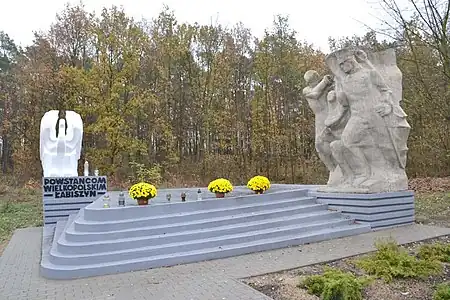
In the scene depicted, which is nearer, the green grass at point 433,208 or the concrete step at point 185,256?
the concrete step at point 185,256

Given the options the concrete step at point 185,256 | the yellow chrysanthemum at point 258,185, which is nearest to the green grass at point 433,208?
the concrete step at point 185,256

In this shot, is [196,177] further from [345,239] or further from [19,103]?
[345,239]

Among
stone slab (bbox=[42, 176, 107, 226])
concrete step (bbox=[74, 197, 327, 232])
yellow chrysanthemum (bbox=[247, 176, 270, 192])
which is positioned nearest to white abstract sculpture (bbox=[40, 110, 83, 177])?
stone slab (bbox=[42, 176, 107, 226])

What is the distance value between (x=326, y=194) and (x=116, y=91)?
1315 cm

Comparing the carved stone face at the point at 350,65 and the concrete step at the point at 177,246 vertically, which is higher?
the carved stone face at the point at 350,65

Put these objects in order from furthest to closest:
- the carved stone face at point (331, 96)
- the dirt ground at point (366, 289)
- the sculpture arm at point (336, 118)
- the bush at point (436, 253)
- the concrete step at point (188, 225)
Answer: the carved stone face at point (331, 96)
the sculpture arm at point (336, 118)
the concrete step at point (188, 225)
the bush at point (436, 253)
the dirt ground at point (366, 289)

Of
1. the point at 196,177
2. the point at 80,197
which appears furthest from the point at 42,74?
the point at 80,197

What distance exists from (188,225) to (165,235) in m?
0.50

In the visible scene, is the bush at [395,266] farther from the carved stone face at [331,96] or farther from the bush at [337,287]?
the carved stone face at [331,96]

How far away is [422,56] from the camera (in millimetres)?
16188

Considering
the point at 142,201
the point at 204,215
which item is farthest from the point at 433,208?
the point at 142,201

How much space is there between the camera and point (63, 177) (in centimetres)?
1043

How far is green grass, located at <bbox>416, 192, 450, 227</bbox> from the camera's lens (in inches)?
379

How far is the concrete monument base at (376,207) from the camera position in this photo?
854 cm
